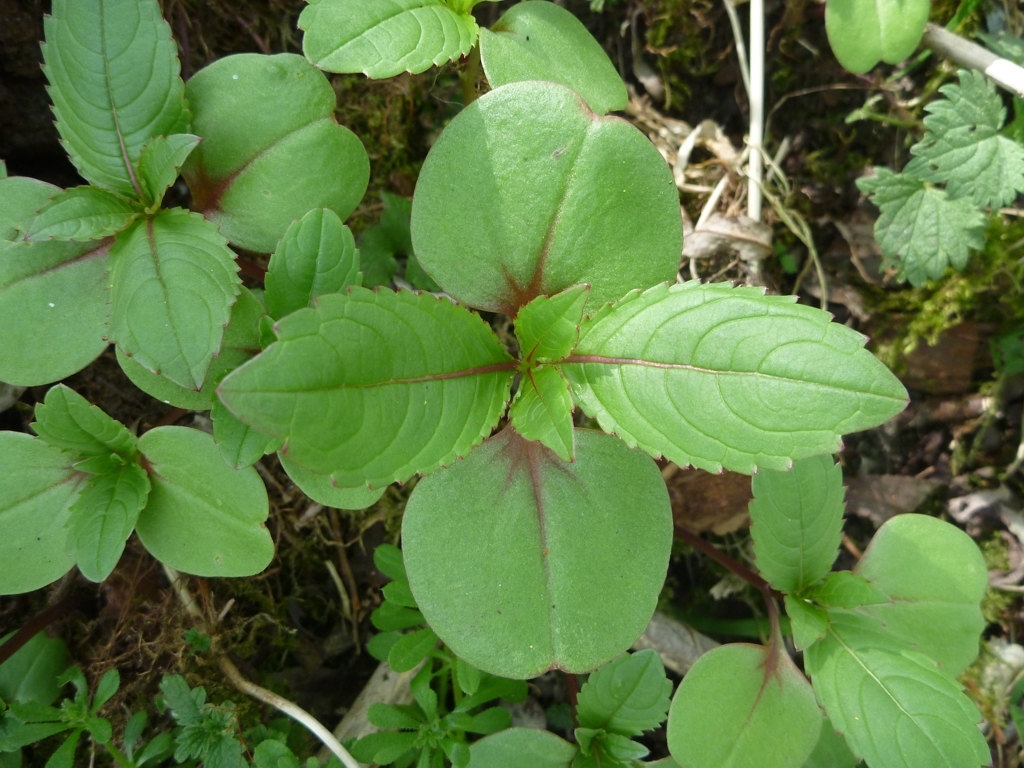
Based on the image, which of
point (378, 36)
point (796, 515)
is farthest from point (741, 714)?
A: point (378, 36)

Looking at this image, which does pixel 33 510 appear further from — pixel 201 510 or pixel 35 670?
pixel 35 670

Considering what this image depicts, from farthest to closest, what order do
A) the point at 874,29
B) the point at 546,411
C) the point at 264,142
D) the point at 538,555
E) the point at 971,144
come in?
the point at 971,144 → the point at 874,29 → the point at 264,142 → the point at 538,555 → the point at 546,411

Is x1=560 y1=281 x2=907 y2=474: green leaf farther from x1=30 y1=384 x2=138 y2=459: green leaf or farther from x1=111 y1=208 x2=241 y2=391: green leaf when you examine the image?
x1=30 y1=384 x2=138 y2=459: green leaf

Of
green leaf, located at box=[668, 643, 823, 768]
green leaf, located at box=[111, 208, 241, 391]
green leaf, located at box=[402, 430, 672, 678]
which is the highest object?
green leaf, located at box=[111, 208, 241, 391]

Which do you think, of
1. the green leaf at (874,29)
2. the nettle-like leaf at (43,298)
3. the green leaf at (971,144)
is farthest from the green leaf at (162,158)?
the green leaf at (971,144)

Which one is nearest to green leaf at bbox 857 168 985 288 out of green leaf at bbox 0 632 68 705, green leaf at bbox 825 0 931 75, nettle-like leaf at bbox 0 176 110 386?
green leaf at bbox 825 0 931 75

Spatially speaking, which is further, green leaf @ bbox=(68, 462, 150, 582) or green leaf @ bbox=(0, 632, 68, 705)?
green leaf @ bbox=(0, 632, 68, 705)
